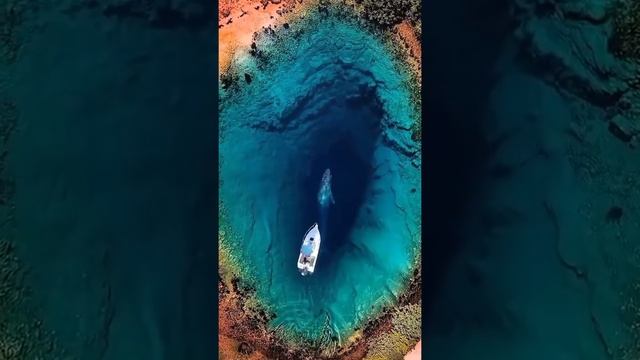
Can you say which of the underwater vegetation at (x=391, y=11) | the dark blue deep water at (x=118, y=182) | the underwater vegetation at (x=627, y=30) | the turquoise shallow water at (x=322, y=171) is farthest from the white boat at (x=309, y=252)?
the underwater vegetation at (x=627, y=30)

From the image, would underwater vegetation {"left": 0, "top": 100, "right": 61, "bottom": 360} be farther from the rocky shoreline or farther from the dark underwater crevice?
the dark underwater crevice

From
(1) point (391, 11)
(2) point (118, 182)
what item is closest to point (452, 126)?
(1) point (391, 11)

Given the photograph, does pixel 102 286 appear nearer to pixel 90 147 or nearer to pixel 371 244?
pixel 90 147

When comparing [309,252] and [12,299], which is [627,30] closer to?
[309,252]

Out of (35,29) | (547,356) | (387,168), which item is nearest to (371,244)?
(387,168)

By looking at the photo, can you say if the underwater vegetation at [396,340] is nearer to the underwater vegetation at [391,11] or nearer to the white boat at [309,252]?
the white boat at [309,252]

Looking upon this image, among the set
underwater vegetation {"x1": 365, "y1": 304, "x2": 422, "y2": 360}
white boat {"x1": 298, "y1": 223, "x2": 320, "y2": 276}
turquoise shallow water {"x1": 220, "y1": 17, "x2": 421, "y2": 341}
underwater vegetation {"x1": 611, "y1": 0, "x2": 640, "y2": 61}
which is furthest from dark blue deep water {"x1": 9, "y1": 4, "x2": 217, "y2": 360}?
underwater vegetation {"x1": 611, "y1": 0, "x2": 640, "y2": 61}
